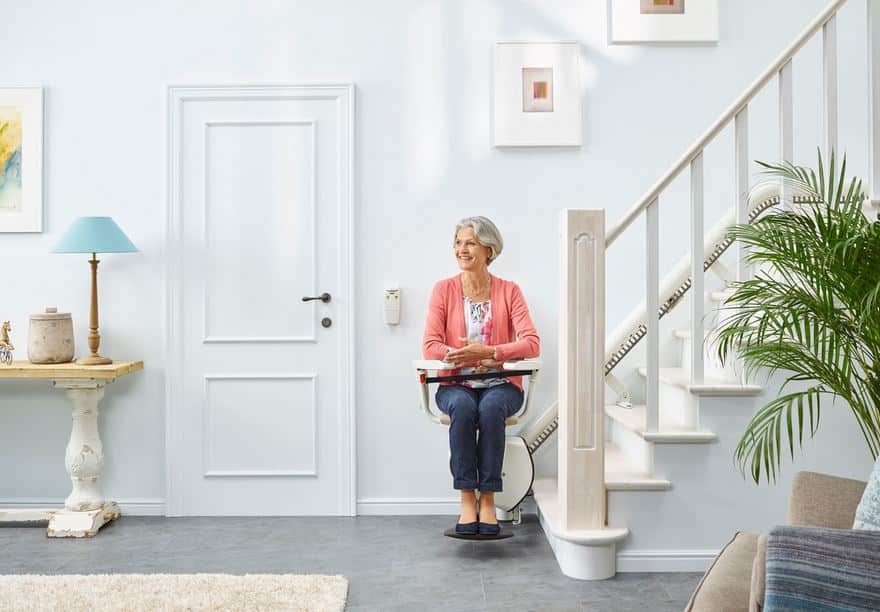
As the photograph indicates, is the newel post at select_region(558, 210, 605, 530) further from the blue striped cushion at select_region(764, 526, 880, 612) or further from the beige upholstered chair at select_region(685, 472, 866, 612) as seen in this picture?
the blue striped cushion at select_region(764, 526, 880, 612)

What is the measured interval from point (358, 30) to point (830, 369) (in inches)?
105

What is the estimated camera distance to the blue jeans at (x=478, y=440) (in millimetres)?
3346

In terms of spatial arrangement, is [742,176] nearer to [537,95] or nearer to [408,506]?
[537,95]

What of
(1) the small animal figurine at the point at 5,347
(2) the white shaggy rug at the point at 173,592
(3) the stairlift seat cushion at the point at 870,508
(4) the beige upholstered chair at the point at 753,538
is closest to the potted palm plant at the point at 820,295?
(4) the beige upholstered chair at the point at 753,538

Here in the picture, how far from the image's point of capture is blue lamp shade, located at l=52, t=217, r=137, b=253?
365cm

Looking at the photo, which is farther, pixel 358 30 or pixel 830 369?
pixel 358 30

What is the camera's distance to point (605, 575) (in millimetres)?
2982

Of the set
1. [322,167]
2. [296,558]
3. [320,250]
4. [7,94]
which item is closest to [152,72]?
[7,94]

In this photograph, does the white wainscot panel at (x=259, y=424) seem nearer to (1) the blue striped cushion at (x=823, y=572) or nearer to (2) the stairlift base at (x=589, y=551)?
(2) the stairlift base at (x=589, y=551)

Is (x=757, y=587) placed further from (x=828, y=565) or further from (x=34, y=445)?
(x=34, y=445)

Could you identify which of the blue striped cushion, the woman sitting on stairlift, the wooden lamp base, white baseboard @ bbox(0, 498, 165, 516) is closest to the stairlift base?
the woman sitting on stairlift

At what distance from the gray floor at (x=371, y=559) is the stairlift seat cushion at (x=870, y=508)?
1.09m

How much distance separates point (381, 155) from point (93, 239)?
4.46 feet

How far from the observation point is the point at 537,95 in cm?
395
